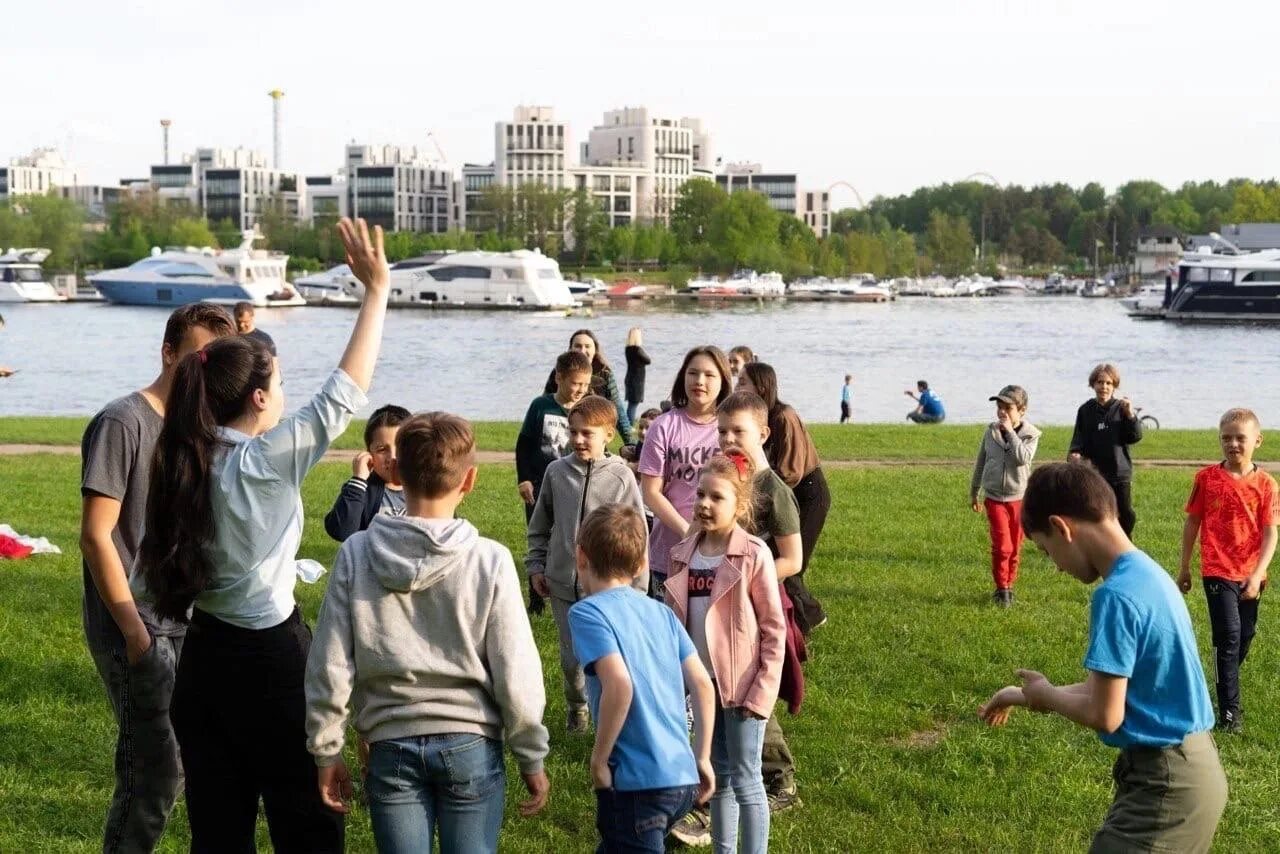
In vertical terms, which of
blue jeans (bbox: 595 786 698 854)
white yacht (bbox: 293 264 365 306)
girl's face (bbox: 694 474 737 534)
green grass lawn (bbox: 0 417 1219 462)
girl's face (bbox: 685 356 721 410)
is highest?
white yacht (bbox: 293 264 365 306)

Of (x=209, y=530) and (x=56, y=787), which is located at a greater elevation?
(x=209, y=530)

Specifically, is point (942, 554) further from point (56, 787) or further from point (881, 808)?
point (56, 787)

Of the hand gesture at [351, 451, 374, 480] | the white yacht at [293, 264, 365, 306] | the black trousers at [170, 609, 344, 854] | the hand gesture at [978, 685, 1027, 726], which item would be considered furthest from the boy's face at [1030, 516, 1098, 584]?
the white yacht at [293, 264, 365, 306]

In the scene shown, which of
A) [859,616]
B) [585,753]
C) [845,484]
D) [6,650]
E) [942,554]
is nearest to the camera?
[585,753]

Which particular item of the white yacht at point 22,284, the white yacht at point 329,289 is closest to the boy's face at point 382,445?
the white yacht at point 329,289

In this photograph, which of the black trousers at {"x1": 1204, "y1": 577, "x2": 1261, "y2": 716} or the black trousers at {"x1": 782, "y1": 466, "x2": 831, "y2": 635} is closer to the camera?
the black trousers at {"x1": 1204, "y1": 577, "x2": 1261, "y2": 716}

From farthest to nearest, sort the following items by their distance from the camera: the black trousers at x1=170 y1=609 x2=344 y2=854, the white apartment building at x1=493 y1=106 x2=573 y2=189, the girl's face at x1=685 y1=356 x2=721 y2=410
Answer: the white apartment building at x1=493 y1=106 x2=573 y2=189, the girl's face at x1=685 y1=356 x2=721 y2=410, the black trousers at x1=170 y1=609 x2=344 y2=854

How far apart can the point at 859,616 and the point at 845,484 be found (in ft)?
18.7

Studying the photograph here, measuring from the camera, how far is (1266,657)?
27.7 ft

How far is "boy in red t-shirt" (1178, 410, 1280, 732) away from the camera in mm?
7047

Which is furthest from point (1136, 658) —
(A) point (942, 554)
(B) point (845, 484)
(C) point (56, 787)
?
(B) point (845, 484)

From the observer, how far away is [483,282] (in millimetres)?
98062

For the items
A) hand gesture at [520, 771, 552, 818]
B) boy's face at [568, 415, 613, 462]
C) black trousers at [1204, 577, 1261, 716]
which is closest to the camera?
hand gesture at [520, 771, 552, 818]

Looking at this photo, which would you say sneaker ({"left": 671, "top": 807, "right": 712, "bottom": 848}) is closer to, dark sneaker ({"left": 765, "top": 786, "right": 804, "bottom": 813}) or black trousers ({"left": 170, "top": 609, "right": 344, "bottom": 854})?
dark sneaker ({"left": 765, "top": 786, "right": 804, "bottom": 813})
